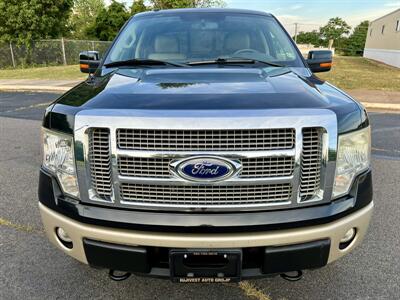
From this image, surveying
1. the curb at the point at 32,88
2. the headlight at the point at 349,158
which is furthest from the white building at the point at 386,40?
the headlight at the point at 349,158

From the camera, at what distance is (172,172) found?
1815 mm

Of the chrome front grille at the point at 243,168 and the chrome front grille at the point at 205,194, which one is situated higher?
the chrome front grille at the point at 243,168

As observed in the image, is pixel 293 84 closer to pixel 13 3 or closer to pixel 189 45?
pixel 189 45

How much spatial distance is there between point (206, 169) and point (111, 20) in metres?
39.3

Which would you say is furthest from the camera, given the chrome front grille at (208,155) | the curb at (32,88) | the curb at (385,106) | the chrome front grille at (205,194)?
the curb at (32,88)

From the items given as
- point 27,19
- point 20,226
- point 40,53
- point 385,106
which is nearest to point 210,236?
point 20,226

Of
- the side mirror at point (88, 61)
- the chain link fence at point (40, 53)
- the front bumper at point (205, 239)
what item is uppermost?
the side mirror at point (88, 61)

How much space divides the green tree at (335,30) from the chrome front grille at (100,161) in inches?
2810

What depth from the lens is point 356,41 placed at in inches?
2702

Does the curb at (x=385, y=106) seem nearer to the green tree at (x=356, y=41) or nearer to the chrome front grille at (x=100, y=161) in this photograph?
the chrome front grille at (x=100, y=161)

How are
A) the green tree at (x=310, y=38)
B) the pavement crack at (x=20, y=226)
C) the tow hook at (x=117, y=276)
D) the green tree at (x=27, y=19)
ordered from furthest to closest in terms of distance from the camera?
the green tree at (x=310, y=38)
the green tree at (x=27, y=19)
the pavement crack at (x=20, y=226)
the tow hook at (x=117, y=276)

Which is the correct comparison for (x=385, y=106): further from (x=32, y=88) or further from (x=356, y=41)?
(x=356, y=41)

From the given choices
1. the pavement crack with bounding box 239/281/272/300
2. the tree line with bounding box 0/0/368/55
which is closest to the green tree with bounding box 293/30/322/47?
the tree line with bounding box 0/0/368/55

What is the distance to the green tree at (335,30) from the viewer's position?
6812cm
